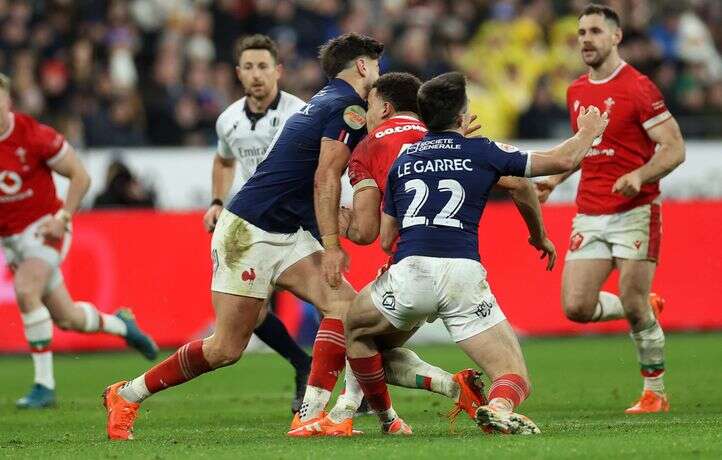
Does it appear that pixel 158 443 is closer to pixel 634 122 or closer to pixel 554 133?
pixel 634 122

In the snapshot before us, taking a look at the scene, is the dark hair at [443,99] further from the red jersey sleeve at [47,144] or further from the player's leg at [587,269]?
the red jersey sleeve at [47,144]

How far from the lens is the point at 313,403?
8219mm

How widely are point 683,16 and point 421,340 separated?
28.3 ft

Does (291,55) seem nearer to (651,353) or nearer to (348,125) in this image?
(651,353)

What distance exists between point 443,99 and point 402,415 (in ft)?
9.60

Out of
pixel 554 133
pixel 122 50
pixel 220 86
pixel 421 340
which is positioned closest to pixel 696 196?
pixel 554 133

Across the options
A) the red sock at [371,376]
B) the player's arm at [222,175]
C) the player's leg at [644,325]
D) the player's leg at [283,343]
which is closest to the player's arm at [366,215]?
the red sock at [371,376]

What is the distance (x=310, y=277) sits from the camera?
8625 millimetres

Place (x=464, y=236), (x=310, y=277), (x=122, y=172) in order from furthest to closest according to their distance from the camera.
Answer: (x=122, y=172) → (x=310, y=277) → (x=464, y=236)

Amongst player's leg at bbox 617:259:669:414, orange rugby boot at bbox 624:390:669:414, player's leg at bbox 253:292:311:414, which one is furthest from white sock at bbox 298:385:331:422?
player's leg at bbox 617:259:669:414

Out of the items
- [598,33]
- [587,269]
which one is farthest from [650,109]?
[587,269]

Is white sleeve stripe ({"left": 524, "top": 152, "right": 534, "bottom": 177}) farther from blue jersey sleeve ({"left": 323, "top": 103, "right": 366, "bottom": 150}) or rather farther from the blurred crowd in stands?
the blurred crowd in stands

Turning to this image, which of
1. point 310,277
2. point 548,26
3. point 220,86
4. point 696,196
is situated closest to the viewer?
point 310,277

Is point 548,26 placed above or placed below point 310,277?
above
